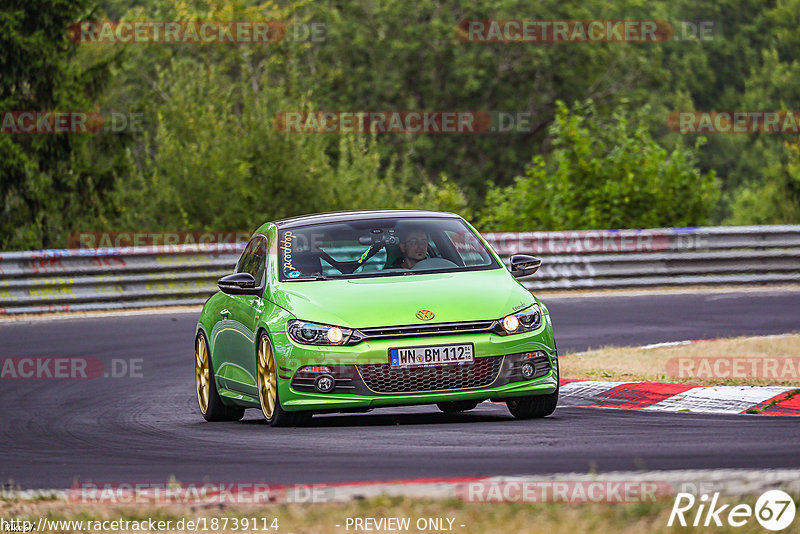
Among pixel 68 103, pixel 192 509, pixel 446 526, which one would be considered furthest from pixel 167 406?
pixel 68 103

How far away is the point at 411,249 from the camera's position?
10789 millimetres

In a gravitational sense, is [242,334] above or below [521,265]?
below

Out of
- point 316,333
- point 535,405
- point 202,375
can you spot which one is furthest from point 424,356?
point 202,375

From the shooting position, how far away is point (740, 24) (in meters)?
85.9

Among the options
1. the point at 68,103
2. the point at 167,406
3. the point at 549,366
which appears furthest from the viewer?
the point at 68,103

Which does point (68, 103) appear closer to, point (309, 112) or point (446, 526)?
point (309, 112)

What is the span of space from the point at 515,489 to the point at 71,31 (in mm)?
25982

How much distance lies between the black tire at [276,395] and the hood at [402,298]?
0.32m

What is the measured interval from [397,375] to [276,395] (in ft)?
3.01

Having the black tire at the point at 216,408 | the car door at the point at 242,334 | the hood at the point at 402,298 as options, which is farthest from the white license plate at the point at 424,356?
the black tire at the point at 216,408

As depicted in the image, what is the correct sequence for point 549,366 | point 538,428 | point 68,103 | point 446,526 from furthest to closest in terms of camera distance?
point 68,103, point 549,366, point 538,428, point 446,526

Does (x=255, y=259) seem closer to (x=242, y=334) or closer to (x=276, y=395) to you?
(x=242, y=334)

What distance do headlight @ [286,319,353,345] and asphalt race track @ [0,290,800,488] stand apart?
22.7 inches

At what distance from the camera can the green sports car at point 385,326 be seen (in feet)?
31.3
